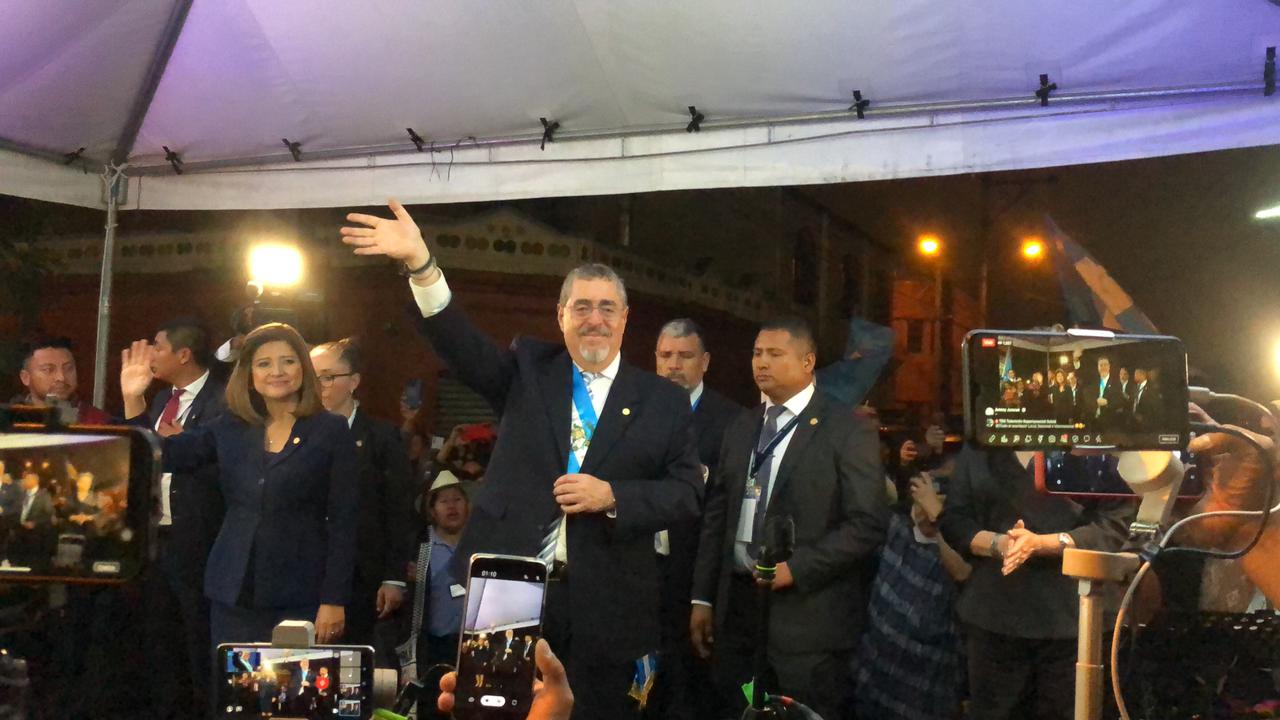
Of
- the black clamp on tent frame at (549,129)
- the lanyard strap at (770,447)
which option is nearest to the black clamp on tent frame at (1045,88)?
the lanyard strap at (770,447)

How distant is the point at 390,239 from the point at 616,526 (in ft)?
3.29

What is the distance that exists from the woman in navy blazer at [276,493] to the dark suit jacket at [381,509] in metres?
0.59

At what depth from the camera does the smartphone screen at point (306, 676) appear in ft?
5.43

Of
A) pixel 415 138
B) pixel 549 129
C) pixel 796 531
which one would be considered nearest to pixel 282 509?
pixel 415 138

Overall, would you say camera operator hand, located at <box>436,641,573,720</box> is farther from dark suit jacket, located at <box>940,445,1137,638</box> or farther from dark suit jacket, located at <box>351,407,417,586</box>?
dark suit jacket, located at <box>351,407,417,586</box>

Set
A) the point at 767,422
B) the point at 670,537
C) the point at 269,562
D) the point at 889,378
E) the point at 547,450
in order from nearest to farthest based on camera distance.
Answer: the point at 547,450, the point at 269,562, the point at 767,422, the point at 670,537, the point at 889,378

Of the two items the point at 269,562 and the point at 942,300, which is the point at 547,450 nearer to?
the point at 269,562

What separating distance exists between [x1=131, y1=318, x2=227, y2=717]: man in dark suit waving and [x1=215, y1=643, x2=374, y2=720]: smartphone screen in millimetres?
2669

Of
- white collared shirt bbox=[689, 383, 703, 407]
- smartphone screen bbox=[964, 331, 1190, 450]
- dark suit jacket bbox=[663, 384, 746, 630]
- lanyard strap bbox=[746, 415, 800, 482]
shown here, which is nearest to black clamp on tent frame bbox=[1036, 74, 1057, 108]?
lanyard strap bbox=[746, 415, 800, 482]

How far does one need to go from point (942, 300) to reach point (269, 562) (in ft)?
119

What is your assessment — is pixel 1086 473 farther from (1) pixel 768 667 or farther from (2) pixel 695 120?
(2) pixel 695 120

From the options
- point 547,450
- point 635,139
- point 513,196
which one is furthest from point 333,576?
point 635,139

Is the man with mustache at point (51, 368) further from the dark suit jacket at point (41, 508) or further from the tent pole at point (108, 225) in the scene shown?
the dark suit jacket at point (41, 508)

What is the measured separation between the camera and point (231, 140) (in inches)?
188
